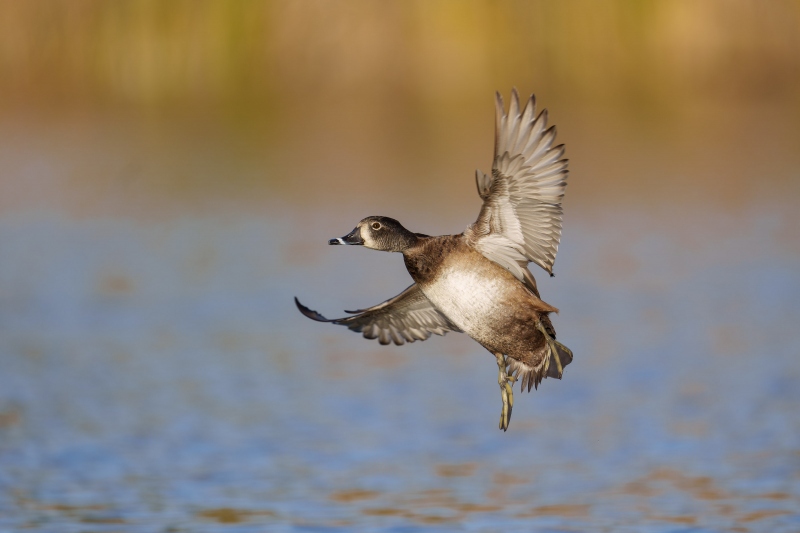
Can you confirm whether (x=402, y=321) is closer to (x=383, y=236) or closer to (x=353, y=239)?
(x=353, y=239)

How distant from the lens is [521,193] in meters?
7.00

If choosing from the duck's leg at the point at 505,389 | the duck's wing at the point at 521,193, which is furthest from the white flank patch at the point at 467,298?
the duck's leg at the point at 505,389

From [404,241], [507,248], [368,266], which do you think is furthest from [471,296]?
[368,266]

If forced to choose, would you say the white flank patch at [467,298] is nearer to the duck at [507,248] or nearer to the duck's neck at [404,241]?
the duck at [507,248]

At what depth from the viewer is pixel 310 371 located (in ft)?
42.9

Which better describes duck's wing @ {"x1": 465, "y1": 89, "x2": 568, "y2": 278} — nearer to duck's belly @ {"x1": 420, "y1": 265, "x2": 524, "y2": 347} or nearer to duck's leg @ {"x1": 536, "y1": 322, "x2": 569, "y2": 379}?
duck's belly @ {"x1": 420, "y1": 265, "x2": 524, "y2": 347}

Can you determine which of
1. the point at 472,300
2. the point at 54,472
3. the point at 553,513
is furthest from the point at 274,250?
the point at 472,300

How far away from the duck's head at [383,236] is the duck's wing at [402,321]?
86 cm

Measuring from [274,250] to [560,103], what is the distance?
13504mm

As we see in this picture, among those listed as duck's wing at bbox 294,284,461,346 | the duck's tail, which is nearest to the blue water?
duck's wing at bbox 294,284,461,346

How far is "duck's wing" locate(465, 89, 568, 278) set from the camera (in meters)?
6.89

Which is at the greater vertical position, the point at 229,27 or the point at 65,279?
the point at 229,27

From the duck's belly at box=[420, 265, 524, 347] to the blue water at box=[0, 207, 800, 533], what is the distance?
2.04 m

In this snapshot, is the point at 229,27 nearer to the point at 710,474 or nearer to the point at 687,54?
the point at 687,54
